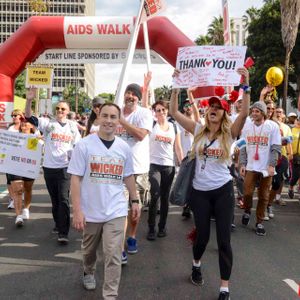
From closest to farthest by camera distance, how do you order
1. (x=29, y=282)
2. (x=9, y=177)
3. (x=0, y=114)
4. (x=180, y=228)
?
(x=29, y=282), (x=180, y=228), (x=9, y=177), (x=0, y=114)

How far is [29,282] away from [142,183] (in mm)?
1710

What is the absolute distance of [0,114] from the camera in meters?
8.61

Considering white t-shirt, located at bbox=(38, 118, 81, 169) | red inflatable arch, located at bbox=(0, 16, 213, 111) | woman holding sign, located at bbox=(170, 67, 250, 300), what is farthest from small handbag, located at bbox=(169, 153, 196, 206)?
red inflatable arch, located at bbox=(0, 16, 213, 111)

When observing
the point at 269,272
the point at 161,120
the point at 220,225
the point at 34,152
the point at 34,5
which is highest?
the point at 34,5

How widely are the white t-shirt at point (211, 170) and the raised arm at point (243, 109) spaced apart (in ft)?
0.77

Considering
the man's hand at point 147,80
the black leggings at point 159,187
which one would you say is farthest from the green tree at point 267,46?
the man's hand at point 147,80

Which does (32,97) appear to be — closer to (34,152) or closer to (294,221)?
(34,152)

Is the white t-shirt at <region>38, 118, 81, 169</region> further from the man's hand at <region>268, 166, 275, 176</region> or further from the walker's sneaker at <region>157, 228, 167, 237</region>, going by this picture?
the man's hand at <region>268, 166, 275, 176</region>

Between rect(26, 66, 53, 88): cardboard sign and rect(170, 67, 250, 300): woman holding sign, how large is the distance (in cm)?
474

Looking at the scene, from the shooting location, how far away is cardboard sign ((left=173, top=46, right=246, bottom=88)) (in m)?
4.48

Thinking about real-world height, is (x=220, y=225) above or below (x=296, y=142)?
below

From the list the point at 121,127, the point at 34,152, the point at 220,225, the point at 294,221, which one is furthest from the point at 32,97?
the point at 294,221

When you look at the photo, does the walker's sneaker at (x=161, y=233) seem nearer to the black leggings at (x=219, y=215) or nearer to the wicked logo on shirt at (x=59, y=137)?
the wicked logo on shirt at (x=59, y=137)

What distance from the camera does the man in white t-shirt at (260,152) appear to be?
632 centimetres
